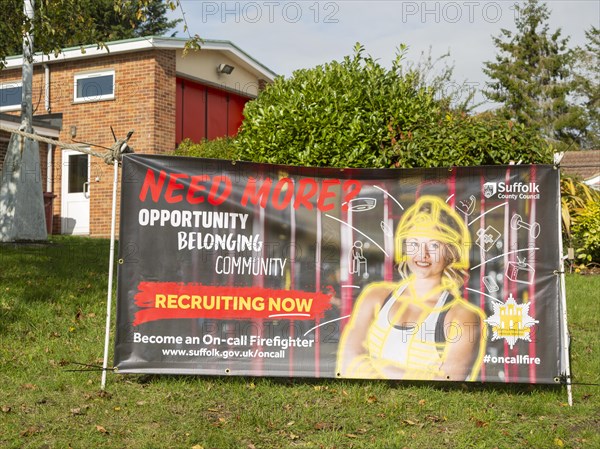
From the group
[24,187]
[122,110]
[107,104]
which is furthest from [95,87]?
[24,187]

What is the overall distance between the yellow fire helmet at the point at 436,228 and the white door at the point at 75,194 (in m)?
15.4

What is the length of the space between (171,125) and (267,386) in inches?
557

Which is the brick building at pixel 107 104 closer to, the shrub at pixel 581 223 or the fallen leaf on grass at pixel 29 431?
the shrub at pixel 581 223

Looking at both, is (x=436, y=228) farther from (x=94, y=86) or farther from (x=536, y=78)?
(x=536, y=78)

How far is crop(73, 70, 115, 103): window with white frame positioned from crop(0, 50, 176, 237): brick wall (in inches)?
5.6

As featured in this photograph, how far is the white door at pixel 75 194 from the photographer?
19.8 metres

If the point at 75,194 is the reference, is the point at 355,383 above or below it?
below

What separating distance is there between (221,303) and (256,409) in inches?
37.2

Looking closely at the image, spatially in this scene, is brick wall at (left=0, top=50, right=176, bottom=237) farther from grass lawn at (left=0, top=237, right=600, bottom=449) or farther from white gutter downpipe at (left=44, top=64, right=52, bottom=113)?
grass lawn at (left=0, top=237, right=600, bottom=449)

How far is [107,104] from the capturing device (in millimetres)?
18953

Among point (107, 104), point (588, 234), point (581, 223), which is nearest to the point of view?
point (588, 234)

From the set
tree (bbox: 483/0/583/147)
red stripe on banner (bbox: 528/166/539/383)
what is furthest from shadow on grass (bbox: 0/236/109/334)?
tree (bbox: 483/0/583/147)

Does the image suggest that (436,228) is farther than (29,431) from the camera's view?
Yes

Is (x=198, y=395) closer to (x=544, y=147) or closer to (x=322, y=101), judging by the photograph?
(x=322, y=101)
